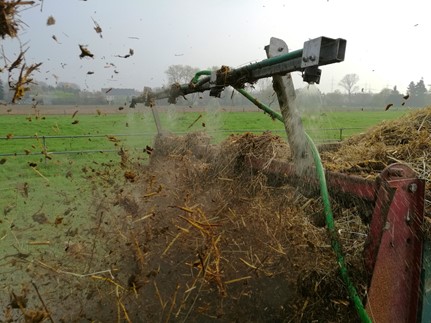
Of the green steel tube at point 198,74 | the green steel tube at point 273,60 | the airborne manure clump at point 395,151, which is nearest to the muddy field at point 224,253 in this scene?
the airborne manure clump at point 395,151

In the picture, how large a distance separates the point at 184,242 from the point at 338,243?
141 centimetres

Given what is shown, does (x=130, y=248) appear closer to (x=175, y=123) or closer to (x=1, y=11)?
(x=1, y=11)

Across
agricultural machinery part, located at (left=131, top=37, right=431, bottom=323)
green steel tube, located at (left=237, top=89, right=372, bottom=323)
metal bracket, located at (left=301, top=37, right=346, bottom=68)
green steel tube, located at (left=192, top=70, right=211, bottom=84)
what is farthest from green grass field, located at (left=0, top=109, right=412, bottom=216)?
green steel tube, located at (left=192, top=70, right=211, bottom=84)

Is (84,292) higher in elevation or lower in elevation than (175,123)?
lower

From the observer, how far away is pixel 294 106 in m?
2.65

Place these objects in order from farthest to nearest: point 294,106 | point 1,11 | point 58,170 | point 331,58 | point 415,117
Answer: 1. point 58,170
2. point 415,117
3. point 294,106
4. point 1,11
5. point 331,58

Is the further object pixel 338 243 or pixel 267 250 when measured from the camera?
pixel 267 250

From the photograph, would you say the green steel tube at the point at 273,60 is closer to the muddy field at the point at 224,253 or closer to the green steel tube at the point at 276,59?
the green steel tube at the point at 276,59

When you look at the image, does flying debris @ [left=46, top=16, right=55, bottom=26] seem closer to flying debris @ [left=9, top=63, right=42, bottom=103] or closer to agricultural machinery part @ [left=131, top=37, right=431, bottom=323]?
flying debris @ [left=9, top=63, right=42, bottom=103]

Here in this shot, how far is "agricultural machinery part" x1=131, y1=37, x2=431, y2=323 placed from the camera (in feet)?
7.50

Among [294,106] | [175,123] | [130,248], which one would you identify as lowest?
[130,248]

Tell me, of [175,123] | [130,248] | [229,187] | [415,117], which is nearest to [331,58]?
[229,187]

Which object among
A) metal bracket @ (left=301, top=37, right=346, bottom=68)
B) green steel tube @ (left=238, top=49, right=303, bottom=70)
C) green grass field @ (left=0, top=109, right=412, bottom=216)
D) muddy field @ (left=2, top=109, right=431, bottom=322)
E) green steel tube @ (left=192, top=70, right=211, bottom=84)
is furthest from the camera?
green grass field @ (left=0, top=109, right=412, bottom=216)

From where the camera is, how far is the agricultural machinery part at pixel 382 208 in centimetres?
229
